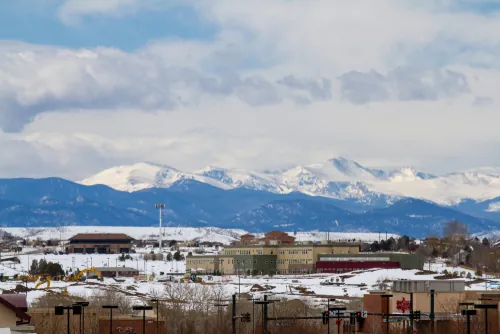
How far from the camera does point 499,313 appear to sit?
95312mm

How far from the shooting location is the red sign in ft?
329

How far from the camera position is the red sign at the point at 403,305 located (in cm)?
10038

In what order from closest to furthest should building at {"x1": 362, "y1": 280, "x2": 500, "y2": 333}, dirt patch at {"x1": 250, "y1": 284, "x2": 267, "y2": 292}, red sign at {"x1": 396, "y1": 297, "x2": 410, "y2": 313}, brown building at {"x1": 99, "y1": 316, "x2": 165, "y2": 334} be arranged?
1. brown building at {"x1": 99, "y1": 316, "x2": 165, "y2": 334}
2. building at {"x1": 362, "y1": 280, "x2": 500, "y2": 333}
3. red sign at {"x1": 396, "y1": 297, "x2": 410, "y2": 313}
4. dirt patch at {"x1": 250, "y1": 284, "x2": 267, "y2": 292}

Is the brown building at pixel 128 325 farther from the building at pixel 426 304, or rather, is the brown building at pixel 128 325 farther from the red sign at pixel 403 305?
the red sign at pixel 403 305

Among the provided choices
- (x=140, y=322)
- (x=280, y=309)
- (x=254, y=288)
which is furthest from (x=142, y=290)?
(x=140, y=322)

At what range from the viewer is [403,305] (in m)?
101

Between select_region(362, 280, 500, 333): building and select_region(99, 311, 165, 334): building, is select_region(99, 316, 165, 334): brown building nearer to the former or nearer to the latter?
select_region(99, 311, 165, 334): building

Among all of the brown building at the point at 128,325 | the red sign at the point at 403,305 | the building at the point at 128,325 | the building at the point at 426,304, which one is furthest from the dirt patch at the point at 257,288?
the brown building at the point at 128,325

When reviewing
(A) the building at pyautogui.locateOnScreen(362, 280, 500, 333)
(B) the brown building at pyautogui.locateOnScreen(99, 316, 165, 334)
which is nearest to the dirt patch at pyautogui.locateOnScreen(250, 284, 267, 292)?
(A) the building at pyautogui.locateOnScreen(362, 280, 500, 333)

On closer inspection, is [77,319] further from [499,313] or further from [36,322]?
[499,313]

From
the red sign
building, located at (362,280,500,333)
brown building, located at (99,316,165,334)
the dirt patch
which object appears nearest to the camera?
brown building, located at (99,316,165,334)

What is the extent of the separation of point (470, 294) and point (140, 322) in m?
34.6

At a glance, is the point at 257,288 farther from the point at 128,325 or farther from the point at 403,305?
the point at 128,325

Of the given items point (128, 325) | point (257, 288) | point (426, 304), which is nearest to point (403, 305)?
point (426, 304)
